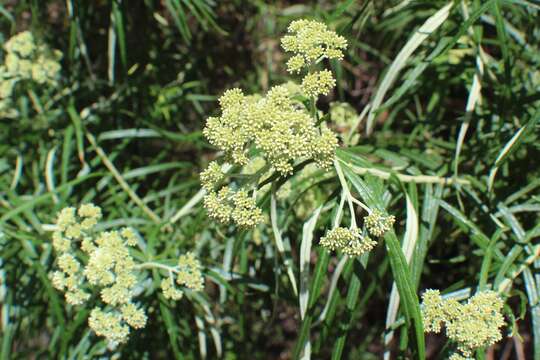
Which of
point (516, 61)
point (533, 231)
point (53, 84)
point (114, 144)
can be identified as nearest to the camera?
point (533, 231)

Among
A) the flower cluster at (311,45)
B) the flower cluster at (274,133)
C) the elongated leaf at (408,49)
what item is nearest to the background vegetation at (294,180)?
the elongated leaf at (408,49)

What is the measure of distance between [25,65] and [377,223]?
1.57 meters

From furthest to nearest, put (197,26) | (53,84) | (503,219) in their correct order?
(197,26), (53,84), (503,219)

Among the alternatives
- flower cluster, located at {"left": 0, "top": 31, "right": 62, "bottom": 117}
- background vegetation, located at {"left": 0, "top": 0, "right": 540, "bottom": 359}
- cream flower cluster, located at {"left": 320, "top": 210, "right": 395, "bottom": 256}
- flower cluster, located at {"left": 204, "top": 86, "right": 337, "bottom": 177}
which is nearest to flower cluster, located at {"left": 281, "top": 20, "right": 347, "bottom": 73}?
flower cluster, located at {"left": 204, "top": 86, "right": 337, "bottom": 177}

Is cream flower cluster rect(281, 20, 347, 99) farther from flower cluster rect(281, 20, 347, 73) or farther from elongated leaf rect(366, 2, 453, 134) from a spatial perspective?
elongated leaf rect(366, 2, 453, 134)

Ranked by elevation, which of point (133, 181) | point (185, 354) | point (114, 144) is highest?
point (114, 144)

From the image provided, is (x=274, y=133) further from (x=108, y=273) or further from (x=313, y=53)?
(x=108, y=273)

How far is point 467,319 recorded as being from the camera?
3.98ft

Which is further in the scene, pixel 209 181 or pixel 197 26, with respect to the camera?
pixel 197 26

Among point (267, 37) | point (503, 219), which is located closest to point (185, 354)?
point (503, 219)

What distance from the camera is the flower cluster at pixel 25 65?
6.84 feet

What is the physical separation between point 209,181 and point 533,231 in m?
0.91

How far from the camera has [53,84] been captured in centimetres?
221

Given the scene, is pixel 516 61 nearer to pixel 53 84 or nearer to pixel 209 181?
pixel 209 181
